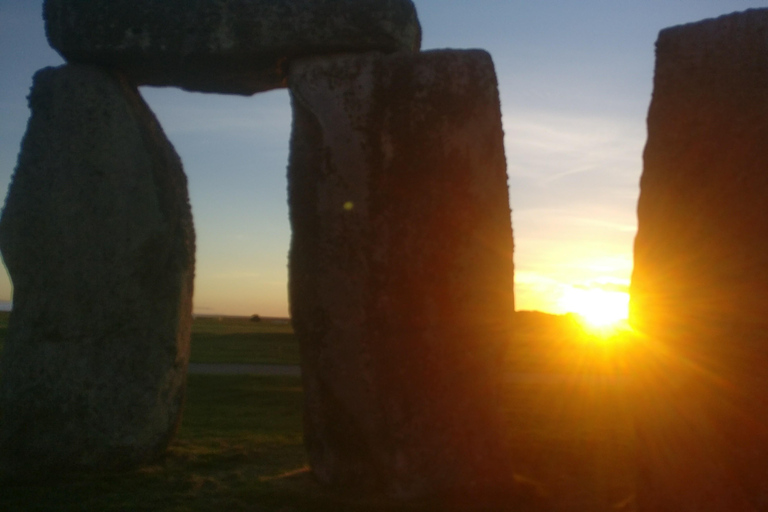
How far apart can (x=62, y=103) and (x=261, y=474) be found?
292 cm

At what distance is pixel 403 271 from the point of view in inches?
181

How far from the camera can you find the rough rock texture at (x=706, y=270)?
3.78m

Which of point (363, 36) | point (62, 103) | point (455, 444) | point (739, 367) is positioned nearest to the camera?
point (739, 367)

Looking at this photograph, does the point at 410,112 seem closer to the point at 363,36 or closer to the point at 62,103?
the point at 363,36

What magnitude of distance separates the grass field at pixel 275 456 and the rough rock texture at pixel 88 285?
0.34m

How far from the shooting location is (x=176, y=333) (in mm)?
5578

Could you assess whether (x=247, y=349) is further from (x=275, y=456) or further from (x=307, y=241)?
(x=307, y=241)

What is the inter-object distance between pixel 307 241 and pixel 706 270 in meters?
2.26

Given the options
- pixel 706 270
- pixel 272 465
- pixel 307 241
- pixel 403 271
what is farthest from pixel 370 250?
pixel 272 465

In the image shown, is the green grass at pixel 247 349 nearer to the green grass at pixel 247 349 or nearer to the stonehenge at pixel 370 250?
Answer: the green grass at pixel 247 349

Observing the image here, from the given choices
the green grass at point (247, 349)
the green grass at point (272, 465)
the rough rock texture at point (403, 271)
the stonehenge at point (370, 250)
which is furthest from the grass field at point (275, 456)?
the green grass at point (247, 349)

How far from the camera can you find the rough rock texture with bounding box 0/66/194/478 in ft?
17.4

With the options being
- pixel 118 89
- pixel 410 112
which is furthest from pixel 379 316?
pixel 118 89

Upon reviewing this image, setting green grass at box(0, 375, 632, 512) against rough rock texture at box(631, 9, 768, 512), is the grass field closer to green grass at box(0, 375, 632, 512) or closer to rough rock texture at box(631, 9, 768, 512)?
green grass at box(0, 375, 632, 512)
